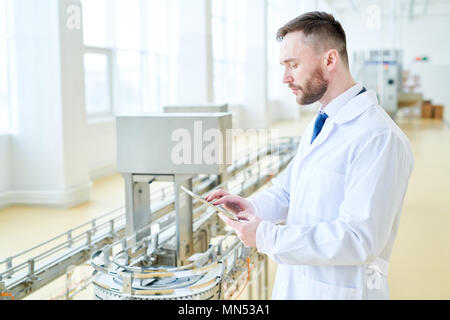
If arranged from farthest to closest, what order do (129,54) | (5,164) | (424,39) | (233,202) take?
(424,39) < (129,54) < (5,164) < (233,202)

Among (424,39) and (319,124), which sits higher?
(424,39)

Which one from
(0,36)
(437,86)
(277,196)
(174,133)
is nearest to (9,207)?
(0,36)

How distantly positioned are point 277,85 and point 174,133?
1945 centimetres

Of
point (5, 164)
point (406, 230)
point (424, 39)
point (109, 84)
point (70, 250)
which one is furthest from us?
point (424, 39)

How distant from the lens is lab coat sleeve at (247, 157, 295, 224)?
1.77 metres

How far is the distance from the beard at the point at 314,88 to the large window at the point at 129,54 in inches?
286

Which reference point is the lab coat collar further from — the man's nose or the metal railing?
the metal railing

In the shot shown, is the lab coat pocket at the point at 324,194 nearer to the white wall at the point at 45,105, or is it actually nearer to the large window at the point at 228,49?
the white wall at the point at 45,105

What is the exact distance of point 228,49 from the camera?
15469 mm

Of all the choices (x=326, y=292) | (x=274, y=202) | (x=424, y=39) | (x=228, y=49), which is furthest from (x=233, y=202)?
(x=424, y=39)

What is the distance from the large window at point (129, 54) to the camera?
8.59 m

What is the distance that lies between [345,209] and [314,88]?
1.24ft

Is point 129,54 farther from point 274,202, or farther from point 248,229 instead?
point 248,229

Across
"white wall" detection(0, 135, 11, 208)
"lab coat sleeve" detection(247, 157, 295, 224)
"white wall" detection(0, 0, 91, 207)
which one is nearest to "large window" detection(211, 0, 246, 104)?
"white wall" detection(0, 0, 91, 207)
